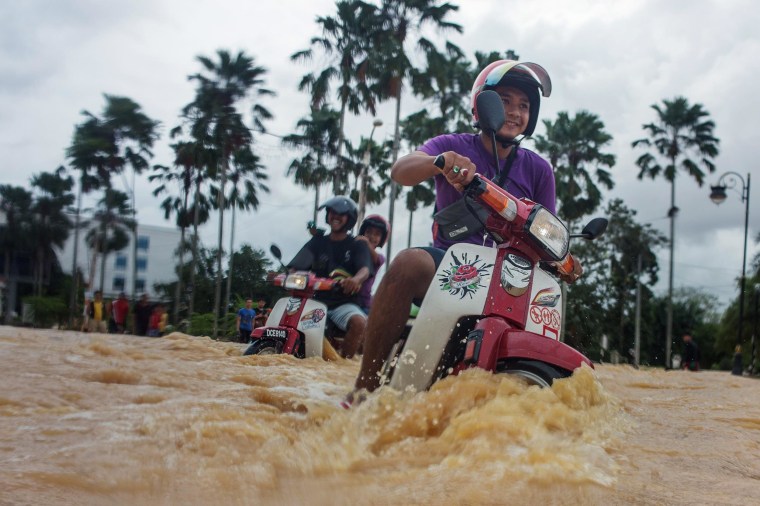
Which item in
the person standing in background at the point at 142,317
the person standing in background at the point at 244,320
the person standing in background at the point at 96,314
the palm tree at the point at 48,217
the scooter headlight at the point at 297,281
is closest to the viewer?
the scooter headlight at the point at 297,281

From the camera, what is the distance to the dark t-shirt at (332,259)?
6.95 m

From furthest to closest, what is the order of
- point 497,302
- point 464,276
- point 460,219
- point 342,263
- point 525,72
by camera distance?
point 342,263 → point 525,72 → point 460,219 → point 464,276 → point 497,302

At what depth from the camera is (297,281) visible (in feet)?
21.9

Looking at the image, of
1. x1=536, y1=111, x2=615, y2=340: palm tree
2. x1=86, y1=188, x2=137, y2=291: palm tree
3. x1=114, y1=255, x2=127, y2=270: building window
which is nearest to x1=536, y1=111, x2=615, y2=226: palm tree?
x1=536, y1=111, x2=615, y2=340: palm tree

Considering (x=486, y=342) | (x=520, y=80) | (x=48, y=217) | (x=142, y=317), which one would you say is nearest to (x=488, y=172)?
(x=520, y=80)

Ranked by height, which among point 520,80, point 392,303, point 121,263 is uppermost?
point 121,263

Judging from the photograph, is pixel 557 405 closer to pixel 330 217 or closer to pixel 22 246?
pixel 330 217

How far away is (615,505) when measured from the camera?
A: 6.61ft

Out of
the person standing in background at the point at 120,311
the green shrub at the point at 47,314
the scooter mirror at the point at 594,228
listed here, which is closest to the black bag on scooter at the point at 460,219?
the scooter mirror at the point at 594,228

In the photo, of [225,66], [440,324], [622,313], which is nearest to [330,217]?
[440,324]

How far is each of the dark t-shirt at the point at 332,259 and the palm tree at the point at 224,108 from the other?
63.7 ft

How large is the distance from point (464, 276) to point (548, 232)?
384 mm

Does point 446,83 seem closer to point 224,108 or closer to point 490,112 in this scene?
point 224,108

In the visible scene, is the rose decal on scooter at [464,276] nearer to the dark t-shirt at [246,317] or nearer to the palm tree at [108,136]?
the dark t-shirt at [246,317]
